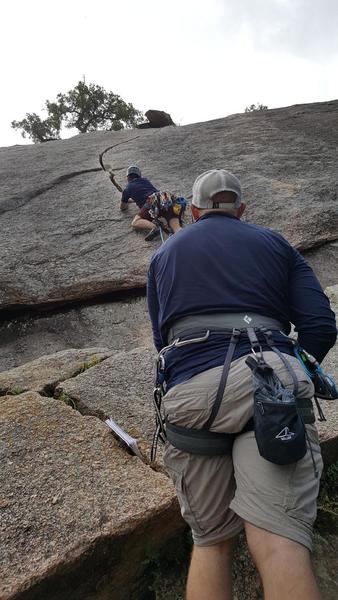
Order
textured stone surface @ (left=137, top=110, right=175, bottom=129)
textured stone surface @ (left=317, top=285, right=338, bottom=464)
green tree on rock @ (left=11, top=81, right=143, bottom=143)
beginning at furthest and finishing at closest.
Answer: green tree on rock @ (left=11, top=81, right=143, bottom=143)
textured stone surface @ (left=137, top=110, right=175, bottom=129)
textured stone surface @ (left=317, top=285, right=338, bottom=464)

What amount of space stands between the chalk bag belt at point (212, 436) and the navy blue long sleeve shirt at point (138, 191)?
23.8 feet

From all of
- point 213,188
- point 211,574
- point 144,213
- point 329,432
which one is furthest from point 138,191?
point 211,574

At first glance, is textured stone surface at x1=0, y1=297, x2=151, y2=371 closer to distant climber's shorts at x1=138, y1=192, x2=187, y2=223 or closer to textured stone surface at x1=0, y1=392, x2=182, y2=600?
distant climber's shorts at x1=138, y1=192, x2=187, y2=223

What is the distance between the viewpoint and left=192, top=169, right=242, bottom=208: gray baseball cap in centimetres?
277

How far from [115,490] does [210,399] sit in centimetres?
144

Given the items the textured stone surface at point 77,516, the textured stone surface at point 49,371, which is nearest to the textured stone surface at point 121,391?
the textured stone surface at point 49,371

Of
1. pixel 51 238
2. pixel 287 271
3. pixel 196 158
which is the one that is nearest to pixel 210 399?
pixel 287 271

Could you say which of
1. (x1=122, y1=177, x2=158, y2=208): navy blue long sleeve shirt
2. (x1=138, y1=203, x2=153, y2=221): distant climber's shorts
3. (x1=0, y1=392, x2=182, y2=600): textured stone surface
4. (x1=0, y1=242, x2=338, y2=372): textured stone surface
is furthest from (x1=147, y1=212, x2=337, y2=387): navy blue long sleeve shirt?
(x1=122, y1=177, x2=158, y2=208): navy blue long sleeve shirt

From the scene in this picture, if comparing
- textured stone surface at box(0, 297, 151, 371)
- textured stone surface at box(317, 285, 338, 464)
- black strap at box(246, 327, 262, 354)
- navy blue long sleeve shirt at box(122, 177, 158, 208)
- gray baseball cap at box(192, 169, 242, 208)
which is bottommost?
textured stone surface at box(0, 297, 151, 371)

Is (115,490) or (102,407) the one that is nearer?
(115,490)

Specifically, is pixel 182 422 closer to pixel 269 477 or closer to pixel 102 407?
pixel 269 477

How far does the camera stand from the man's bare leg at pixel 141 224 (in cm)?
862

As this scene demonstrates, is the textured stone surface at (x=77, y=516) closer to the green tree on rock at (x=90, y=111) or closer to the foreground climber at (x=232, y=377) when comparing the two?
the foreground climber at (x=232, y=377)

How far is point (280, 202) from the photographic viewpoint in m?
8.81
